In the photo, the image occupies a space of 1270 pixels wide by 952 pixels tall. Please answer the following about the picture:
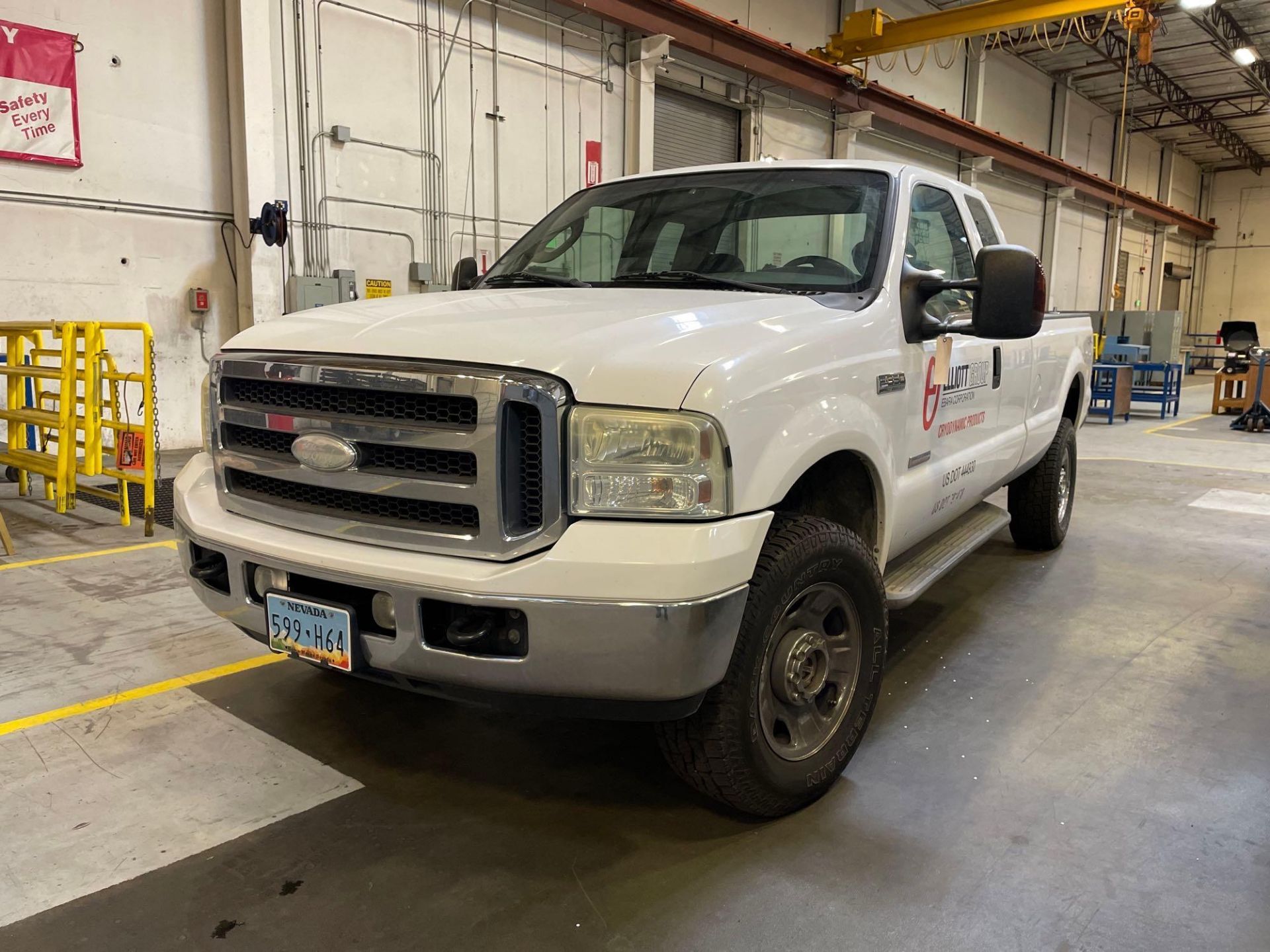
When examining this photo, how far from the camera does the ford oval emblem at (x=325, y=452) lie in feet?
6.75

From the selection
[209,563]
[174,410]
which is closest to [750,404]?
[209,563]

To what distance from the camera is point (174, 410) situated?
8273mm

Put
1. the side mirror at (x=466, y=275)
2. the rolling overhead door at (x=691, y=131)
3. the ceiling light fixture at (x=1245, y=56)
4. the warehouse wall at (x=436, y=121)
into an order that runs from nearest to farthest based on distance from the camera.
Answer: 1. the side mirror at (x=466, y=275)
2. the warehouse wall at (x=436, y=121)
3. the rolling overhead door at (x=691, y=131)
4. the ceiling light fixture at (x=1245, y=56)

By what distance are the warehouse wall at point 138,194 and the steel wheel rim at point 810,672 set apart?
7.43 m

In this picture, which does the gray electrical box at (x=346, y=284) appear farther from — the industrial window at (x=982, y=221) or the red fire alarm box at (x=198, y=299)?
the industrial window at (x=982, y=221)

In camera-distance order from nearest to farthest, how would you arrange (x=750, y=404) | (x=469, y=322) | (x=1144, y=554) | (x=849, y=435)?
1. (x=750, y=404)
2. (x=469, y=322)
3. (x=849, y=435)
4. (x=1144, y=554)

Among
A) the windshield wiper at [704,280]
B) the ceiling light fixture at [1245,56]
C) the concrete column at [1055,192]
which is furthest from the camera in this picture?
the concrete column at [1055,192]

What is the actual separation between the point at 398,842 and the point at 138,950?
562mm

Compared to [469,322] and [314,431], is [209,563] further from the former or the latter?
[469,322]

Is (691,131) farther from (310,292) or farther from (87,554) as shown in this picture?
(87,554)

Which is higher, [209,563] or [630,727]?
[209,563]

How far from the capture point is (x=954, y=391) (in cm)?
316

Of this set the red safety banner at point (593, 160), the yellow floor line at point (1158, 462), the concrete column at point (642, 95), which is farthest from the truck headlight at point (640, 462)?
the concrete column at point (642, 95)

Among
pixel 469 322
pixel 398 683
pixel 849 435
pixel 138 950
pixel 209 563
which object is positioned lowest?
pixel 138 950
